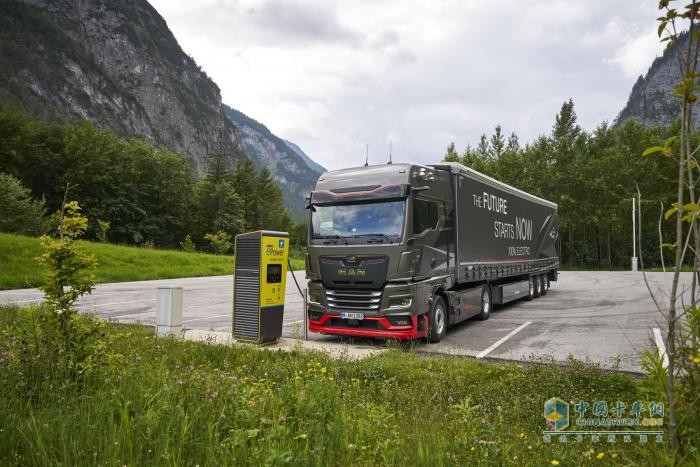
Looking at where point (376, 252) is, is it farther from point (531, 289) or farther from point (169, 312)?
point (531, 289)

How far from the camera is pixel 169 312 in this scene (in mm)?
8992

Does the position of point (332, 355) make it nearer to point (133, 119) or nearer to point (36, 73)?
point (36, 73)

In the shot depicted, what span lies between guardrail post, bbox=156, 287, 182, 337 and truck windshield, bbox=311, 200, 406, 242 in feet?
9.13

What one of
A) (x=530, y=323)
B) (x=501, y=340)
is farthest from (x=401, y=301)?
(x=530, y=323)

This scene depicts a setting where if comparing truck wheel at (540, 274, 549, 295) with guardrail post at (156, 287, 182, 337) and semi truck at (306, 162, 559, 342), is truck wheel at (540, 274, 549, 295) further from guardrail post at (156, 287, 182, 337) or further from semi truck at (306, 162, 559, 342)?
guardrail post at (156, 287, 182, 337)

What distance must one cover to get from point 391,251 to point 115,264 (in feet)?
74.9

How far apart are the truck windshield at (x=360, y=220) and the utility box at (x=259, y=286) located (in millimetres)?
846

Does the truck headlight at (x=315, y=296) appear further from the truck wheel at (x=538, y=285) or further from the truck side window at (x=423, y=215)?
the truck wheel at (x=538, y=285)

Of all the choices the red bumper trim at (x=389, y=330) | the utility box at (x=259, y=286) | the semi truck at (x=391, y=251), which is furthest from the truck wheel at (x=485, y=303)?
the utility box at (x=259, y=286)

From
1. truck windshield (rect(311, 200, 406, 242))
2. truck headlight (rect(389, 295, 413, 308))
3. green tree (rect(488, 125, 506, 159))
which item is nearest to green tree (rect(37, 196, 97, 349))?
truck windshield (rect(311, 200, 406, 242))

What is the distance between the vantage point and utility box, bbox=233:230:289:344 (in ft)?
28.7

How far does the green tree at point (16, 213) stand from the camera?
33.2m

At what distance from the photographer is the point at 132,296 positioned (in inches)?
698

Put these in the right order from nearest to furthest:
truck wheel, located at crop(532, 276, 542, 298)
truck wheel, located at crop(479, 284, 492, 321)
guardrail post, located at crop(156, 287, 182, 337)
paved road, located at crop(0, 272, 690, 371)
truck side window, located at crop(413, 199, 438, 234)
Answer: paved road, located at crop(0, 272, 690, 371), truck side window, located at crop(413, 199, 438, 234), guardrail post, located at crop(156, 287, 182, 337), truck wheel, located at crop(479, 284, 492, 321), truck wheel, located at crop(532, 276, 542, 298)
